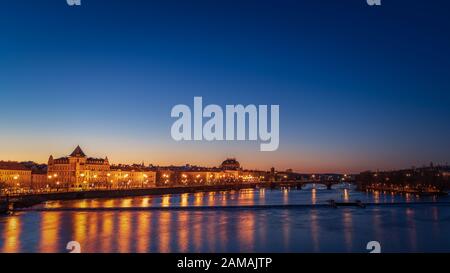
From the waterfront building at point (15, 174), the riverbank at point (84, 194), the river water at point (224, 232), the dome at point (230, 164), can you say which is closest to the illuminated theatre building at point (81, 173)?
the waterfront building at point (15, 174)

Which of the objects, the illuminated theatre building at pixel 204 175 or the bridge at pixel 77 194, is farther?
the illuminated theatre building at pixel 204 175

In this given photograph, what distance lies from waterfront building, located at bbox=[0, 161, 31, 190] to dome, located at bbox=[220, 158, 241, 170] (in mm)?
65087

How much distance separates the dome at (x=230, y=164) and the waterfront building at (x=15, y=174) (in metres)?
65.1

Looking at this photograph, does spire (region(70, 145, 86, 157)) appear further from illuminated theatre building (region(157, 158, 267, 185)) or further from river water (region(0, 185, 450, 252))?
river water (region(0, 185, 450, 252))

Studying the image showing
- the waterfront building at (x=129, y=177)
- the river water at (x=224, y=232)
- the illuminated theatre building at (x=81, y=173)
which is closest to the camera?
the river water at (x=224, y=232)

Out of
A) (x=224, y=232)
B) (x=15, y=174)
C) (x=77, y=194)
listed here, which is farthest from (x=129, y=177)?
(x=224, y=232)

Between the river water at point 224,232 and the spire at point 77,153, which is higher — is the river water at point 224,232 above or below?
below

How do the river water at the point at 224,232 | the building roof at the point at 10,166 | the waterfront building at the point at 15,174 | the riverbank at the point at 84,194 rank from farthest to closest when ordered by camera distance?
1. the building roof at the point at 10,166
2. the waterfront building at the point at 15,174
3. the riverbank at the point at 84,194
4. the river water at the point at 224,232

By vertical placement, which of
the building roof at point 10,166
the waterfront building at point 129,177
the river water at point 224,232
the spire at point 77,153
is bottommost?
the river water at point 224,232

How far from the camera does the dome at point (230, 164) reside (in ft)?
387

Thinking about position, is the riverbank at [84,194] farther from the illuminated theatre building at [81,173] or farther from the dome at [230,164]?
the dome at [230,164]
